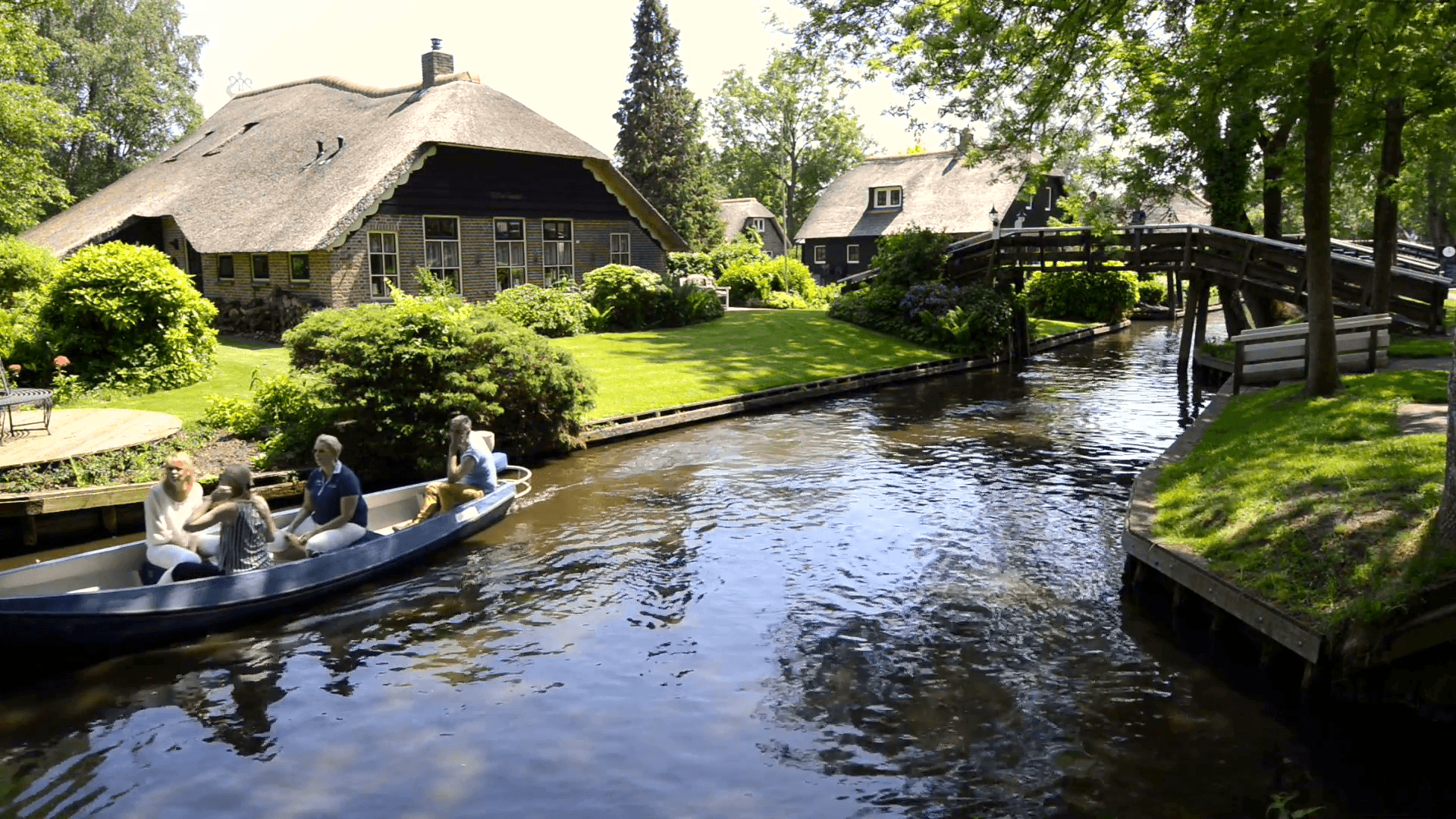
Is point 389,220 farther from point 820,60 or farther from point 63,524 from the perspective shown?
point 63,524

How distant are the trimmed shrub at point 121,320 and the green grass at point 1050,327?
27.0 m

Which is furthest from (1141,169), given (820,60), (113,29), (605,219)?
(113,29)

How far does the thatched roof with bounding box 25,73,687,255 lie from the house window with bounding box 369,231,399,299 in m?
1.32

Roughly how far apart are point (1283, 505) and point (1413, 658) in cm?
241

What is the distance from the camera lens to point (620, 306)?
104 ft

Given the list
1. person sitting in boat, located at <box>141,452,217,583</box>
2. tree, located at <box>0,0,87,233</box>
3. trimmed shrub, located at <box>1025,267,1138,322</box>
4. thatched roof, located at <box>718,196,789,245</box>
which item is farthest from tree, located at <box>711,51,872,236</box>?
person sitting in boat, located at <box>141,452,217,583</box>

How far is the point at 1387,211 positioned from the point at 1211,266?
206 inches

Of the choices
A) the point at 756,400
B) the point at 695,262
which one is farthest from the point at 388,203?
the point at 695,262

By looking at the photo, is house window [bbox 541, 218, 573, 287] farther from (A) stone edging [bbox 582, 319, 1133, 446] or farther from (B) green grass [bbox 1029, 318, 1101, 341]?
(B) green grass [bbox 1029, 318, 1101, 341]

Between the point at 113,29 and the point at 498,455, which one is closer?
the point at 498,455

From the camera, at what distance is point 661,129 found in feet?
174

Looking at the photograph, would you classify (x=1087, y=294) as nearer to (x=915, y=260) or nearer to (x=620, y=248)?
(x=915, y=260)

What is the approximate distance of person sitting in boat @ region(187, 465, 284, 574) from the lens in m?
10.4

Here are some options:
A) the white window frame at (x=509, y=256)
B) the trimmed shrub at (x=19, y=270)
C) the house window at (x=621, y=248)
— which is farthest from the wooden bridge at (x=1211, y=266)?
the trimmed shrub at (x=19, y=270)
